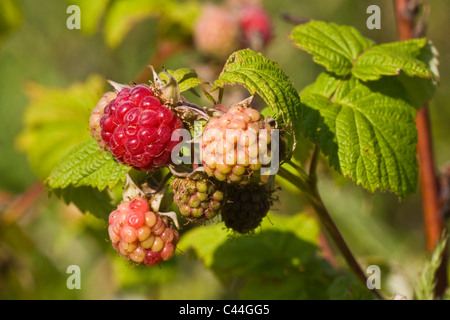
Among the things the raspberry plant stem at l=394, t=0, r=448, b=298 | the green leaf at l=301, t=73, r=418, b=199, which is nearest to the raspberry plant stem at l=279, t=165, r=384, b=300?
the green leaf at l=301, t=73, r=418, b=199

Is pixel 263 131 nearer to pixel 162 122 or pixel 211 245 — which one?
pixel 162 122

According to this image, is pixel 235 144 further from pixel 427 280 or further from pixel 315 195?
pixel 427 280

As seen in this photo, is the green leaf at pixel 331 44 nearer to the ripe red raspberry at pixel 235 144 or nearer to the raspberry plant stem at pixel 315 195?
the raspberry plant stem at pixel 315 195

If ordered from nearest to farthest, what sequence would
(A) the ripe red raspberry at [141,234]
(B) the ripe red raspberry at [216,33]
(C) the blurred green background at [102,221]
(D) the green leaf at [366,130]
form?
(A) the ripe red raspberry at [141,234] → (D) the green leaf at [366,130] → (C) the blurred green background at [102,221] → (B) the ripe red raspberry at [216,33]

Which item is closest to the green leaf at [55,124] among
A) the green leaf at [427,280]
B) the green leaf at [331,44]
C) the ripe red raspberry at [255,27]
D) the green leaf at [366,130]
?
the ripe red raspberry at [255,27]

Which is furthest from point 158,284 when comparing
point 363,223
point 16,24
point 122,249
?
point 122,249

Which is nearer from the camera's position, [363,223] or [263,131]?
[263,131]
